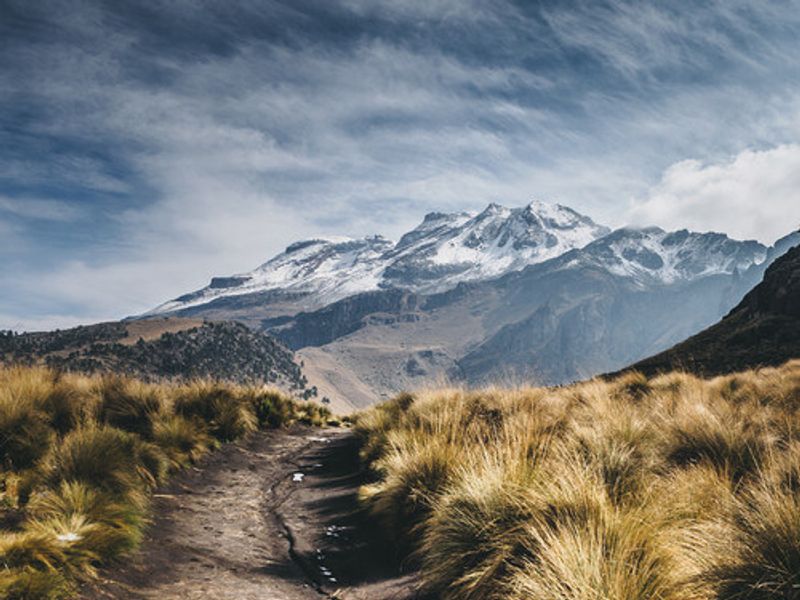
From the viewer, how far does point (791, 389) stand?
49.6 ft

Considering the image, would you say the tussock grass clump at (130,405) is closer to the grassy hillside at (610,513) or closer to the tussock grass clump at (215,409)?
the tussock grass clump at (215,409)

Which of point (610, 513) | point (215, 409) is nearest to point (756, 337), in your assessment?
point (215, 409)

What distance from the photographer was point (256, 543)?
8.56 metres

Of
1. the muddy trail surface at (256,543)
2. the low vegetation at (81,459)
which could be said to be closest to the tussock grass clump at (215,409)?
the low vegetation at (81,459)

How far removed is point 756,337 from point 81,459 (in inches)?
1590

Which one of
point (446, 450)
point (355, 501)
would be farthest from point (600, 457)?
point (355, 501)

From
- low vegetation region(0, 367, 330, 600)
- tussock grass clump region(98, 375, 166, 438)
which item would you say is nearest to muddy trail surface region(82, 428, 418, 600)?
low vegetation region(0, 367, 330, 600)

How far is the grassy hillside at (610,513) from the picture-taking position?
408 centimetres

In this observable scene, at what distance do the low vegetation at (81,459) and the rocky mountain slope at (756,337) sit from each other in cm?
2523

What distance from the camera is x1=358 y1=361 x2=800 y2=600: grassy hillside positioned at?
13.4ft

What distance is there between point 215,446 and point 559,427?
8578 millimetres

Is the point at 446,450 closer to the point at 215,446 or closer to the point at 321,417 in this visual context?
the point at 215,446

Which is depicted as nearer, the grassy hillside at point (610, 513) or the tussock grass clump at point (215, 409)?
the grassy hillside at point (610, 513)

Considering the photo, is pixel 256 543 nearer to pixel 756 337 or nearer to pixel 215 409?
pixel 215 409
